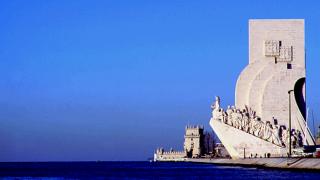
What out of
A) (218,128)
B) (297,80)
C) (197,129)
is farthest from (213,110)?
(197,129)

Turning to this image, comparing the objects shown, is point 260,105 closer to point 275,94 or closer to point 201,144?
point 275,94

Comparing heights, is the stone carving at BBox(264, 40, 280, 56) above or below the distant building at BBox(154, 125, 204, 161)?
above

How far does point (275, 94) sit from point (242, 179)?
34944mm

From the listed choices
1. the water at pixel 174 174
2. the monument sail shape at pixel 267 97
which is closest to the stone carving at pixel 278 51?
the monument sail shape at pixel 267 97

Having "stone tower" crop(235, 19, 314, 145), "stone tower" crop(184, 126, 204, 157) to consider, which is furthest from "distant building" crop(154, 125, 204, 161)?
"stone tower" crop(235, 19, 314, 145)

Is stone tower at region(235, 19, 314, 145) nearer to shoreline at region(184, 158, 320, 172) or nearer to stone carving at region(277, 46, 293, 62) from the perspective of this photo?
stone carving at region(277, 46, 293, 62)

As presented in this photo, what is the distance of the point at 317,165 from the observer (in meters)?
43.2

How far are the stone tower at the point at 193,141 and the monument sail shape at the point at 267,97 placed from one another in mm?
28840

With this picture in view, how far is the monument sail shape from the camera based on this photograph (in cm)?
7262

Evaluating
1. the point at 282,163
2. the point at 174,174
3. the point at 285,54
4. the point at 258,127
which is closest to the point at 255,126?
the point at 258,127

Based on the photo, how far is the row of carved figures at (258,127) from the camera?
72312 mm

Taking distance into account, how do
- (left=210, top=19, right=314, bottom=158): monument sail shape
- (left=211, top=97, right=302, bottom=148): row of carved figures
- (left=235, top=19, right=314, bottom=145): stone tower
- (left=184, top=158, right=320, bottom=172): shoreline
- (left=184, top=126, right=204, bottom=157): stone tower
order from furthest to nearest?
(left=184, top=126, right=204, bottom=157): stone tower → (left=235, top=19, right=314, bottom=145): stone tower → (left=210, top=19, right=314, bottom=158): monument sail shape → (left=211, top=97, right=302, bottom=148): row of carved figures → (left=184, top=158, right=320, bottom=172): shoreline

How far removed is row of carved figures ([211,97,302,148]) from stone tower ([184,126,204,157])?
32.0 metres

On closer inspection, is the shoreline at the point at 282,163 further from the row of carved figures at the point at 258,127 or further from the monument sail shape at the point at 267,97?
the row of carved figures at the point at 258,127
